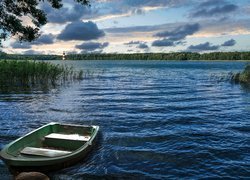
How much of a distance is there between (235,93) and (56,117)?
21.7 metres

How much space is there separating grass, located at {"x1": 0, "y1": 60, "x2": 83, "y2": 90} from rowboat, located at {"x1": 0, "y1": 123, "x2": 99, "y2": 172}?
23810mm

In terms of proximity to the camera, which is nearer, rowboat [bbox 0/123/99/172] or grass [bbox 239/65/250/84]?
rowboat [bbox 0/123/99/172]

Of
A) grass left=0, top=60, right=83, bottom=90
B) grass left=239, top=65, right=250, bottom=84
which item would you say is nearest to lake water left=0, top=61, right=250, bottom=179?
grass left=0, top=60, right=83, bottom=90

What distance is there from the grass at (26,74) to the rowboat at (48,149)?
23810 mm

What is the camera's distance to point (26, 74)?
3816 cm

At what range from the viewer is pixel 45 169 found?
10.6m

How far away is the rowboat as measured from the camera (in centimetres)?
1035

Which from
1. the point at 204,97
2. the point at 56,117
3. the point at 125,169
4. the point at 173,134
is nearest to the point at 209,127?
the point at 173,134

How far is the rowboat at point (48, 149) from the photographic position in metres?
10.4

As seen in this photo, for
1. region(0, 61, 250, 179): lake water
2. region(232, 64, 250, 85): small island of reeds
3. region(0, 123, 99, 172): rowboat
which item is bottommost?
region(0, 61, 250, 179): lake water

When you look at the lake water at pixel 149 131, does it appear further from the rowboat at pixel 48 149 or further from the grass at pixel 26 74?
the grass at pixel 26 74

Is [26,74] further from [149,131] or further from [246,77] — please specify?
[246,77]

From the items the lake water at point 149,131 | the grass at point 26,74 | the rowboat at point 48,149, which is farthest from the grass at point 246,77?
the rowboat at point 48,149

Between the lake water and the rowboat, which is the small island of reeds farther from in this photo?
the rowboat
